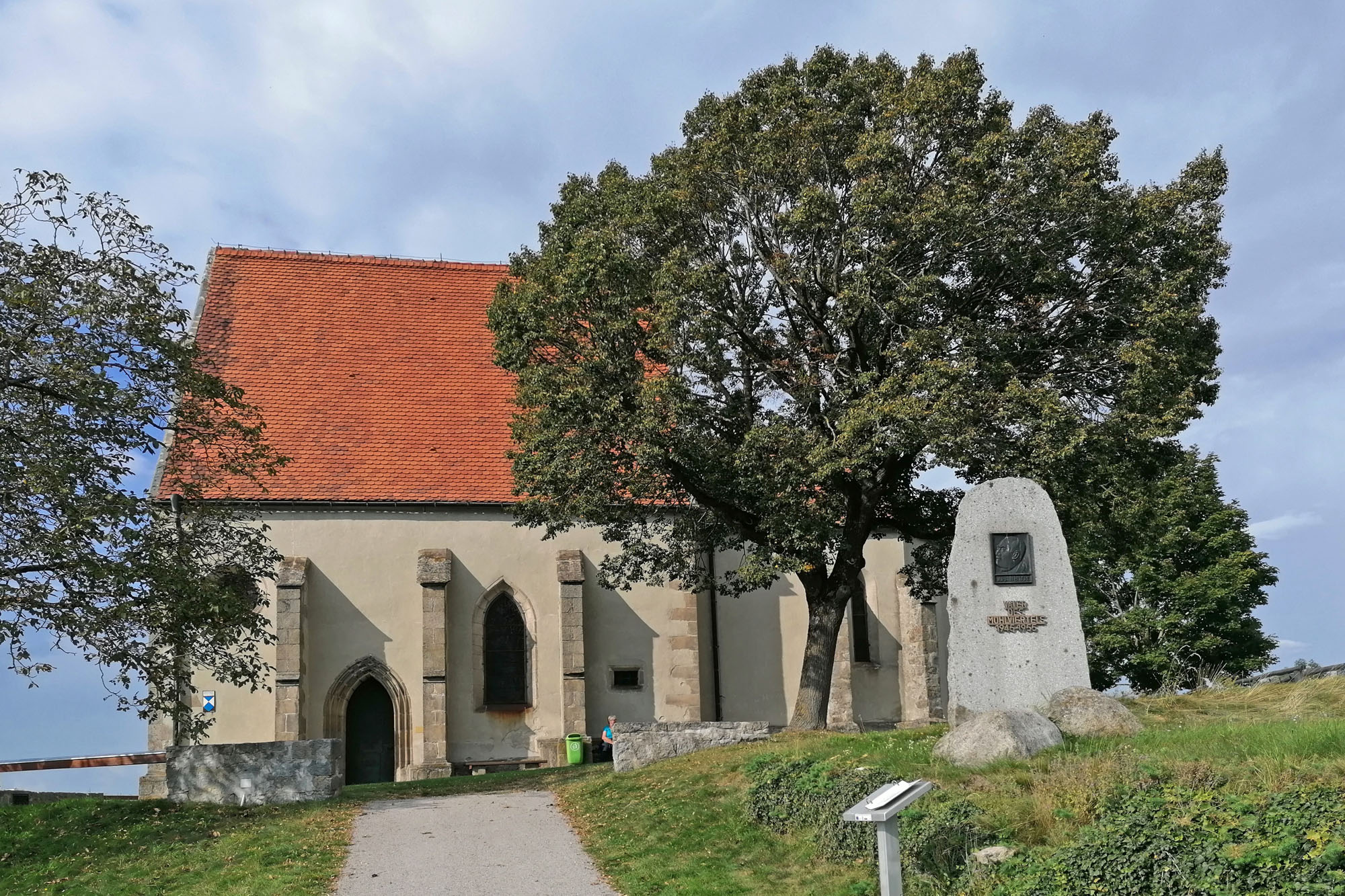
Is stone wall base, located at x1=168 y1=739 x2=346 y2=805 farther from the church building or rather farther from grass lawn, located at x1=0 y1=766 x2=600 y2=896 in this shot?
the church building

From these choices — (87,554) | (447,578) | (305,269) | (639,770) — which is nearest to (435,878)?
(639,770)

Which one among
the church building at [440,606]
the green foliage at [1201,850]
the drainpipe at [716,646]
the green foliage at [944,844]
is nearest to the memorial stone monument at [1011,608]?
the green foliage at [944,844]

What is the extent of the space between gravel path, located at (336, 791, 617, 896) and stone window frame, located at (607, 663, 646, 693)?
25.6ft

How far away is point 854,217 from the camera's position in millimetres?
16938

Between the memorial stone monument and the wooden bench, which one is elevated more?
the memorial stone monument

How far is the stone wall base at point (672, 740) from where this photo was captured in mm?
16562

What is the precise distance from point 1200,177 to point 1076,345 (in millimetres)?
3123

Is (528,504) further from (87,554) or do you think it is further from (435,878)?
(435,878)

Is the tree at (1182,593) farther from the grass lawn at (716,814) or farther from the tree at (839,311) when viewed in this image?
the grass lawn at (716,814)

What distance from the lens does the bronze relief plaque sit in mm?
14273

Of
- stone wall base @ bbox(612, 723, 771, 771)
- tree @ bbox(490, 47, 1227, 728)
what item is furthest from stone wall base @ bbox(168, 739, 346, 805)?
tree @ bbox(490, 47, 1227, 728)

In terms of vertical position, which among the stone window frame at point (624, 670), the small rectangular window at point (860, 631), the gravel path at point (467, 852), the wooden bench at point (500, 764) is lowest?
the wooden bench at point (500, 764)

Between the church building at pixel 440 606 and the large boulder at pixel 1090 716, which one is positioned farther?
the church building at pixel 440 606

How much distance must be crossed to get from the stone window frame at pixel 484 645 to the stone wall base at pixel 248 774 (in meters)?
7.15
